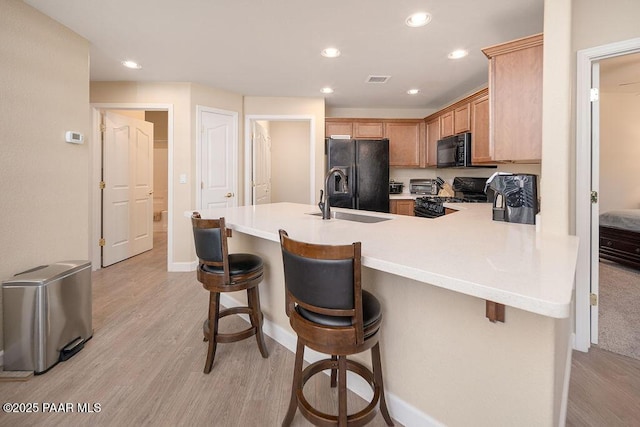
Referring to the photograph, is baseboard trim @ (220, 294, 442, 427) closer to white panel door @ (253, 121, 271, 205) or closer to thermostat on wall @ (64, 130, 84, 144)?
thermostat on wall @ (64, 130, 84, 144)

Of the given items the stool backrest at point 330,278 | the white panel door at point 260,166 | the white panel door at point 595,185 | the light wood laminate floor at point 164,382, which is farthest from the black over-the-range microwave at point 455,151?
the stool backrest at point 330,278

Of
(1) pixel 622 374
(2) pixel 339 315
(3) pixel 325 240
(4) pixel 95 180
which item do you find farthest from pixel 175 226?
(1) pixel 622 374

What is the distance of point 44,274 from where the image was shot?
1942 millimetres

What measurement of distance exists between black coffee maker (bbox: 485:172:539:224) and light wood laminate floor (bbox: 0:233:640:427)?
40.3 inches

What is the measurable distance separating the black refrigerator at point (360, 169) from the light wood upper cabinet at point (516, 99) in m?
2.46

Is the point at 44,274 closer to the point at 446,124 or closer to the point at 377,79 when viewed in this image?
the point at 377,79

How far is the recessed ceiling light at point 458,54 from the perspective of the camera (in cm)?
282

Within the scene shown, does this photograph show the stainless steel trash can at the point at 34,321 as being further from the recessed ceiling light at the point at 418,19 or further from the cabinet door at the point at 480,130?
the cabinet door at the point at 480,130

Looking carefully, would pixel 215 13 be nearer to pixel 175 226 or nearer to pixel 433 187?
pixel 175 226

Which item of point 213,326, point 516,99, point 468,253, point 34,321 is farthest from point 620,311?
point 34,321

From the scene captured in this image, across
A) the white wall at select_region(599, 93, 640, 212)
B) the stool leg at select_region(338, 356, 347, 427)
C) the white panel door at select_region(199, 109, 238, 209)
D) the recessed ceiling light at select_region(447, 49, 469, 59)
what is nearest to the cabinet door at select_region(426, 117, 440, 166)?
the recessed ceiling light at select_region(447, 49, 469, 59)

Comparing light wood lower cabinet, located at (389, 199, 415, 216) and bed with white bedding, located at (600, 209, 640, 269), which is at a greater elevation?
light wood lower cabinet, located at (389, 199, 415, 216)

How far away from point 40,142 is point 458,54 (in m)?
3.61

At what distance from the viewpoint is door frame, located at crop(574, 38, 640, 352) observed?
6.56 ft
